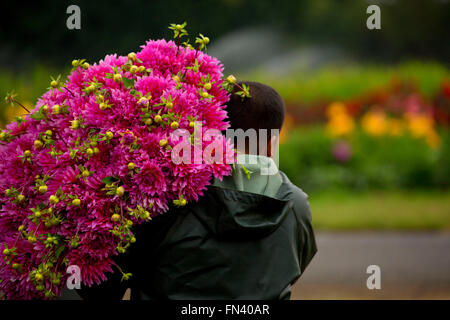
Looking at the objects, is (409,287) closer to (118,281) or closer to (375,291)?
(375,291)

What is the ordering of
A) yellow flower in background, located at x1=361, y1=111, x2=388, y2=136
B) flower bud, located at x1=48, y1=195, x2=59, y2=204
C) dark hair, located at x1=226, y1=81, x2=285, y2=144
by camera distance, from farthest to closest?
yellow flower in background, located at x1=361, y1=111, x2=388, y2=136
dark hair, located at x1=226, y1=81, x2=285, y2=144
flower bud, located at x1=48, y1=195, x2=59, y2=204

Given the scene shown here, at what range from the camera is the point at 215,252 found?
1.70 metres

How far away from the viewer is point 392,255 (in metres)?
5.41

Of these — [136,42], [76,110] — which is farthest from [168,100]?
[136,42]

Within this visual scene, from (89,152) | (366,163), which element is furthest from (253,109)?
(366,163)

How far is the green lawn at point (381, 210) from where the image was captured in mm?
6305

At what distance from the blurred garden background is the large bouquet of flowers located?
2.30ft

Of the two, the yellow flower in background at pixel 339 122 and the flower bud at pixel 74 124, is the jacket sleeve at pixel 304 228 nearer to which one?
the flower bud at pixel 74 124

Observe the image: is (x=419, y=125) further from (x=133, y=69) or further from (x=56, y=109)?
(x=56, y=109)

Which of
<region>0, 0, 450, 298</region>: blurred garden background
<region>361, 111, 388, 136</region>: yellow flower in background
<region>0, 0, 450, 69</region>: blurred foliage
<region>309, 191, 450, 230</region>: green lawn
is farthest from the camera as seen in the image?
<region>0, 0, 450, 69</region>: blurred foliage

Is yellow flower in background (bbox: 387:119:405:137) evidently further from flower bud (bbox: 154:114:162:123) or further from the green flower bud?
the green flower bud

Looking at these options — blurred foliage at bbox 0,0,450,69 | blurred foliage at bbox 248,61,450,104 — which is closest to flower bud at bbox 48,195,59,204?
blurred foliage at bbox 248,61,450,104

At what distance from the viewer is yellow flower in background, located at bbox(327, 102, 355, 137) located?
8.40 meters

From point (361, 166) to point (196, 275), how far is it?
21.4 ft
